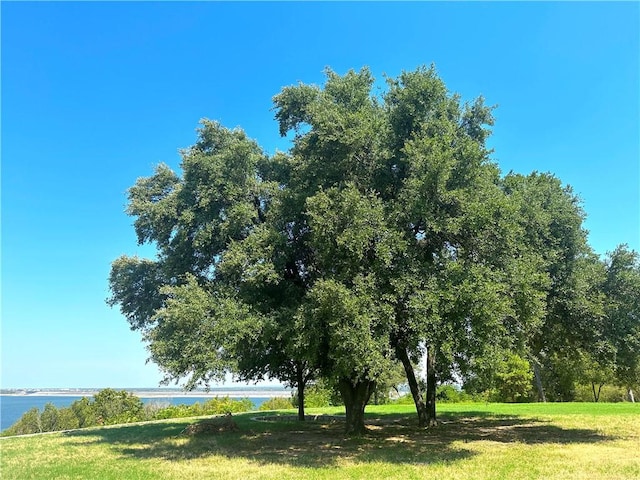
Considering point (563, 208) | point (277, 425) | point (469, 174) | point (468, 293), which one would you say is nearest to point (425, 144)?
point (469, 174)

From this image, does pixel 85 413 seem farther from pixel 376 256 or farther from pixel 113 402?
pixel 376 256

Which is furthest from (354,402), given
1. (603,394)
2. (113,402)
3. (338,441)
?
(113,402)

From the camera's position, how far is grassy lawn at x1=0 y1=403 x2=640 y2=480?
37.3ft

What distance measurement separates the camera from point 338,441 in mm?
17203

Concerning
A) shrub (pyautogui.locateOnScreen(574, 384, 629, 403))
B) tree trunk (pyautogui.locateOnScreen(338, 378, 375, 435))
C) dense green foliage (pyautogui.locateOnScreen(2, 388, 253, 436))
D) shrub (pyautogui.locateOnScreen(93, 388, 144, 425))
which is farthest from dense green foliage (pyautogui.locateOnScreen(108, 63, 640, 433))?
shrub (pyautogui.locateOnScreen(93, 388, 144, 425))

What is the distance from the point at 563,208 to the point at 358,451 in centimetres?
1279

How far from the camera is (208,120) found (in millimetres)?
20781

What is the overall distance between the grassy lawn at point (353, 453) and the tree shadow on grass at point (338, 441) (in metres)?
0.04

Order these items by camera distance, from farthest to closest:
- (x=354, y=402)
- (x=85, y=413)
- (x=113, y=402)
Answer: (x=85, y=413), (x=113, y=402), (x=354, y=402)

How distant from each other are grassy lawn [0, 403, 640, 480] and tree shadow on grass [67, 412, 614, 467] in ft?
0.12

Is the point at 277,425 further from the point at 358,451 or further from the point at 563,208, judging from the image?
the point at 563,208

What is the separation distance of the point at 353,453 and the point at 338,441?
120 inches

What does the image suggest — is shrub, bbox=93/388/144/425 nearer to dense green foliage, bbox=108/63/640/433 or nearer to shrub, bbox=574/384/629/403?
dense green foliage, bbox=108/63/640/433

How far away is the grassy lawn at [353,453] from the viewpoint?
11.4 metres
